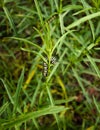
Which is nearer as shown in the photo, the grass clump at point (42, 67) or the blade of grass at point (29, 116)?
the blade of grass at point (29, 116)

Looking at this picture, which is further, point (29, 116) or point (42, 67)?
point (42, 67)

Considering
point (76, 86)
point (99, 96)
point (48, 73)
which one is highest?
point (48, 73)

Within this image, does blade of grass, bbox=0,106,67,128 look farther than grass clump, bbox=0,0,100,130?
No

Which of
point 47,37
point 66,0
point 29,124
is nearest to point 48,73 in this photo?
point 47,37

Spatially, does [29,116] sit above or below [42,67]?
above

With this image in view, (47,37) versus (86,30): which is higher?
(47,37)

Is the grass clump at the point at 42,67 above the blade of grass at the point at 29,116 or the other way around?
the other way around

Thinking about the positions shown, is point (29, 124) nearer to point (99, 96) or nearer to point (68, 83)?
point (68, 83)

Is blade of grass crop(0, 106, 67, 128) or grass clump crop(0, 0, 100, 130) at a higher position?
blade of grass crop(0, 106, 67, 128)

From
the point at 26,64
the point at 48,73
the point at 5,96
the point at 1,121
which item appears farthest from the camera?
the point at 26,64

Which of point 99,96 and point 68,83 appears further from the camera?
point 99,96

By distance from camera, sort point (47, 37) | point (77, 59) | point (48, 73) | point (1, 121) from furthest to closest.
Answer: point (77, 59) < point (48, 73) < point (47, 37) < point (1, 121)
